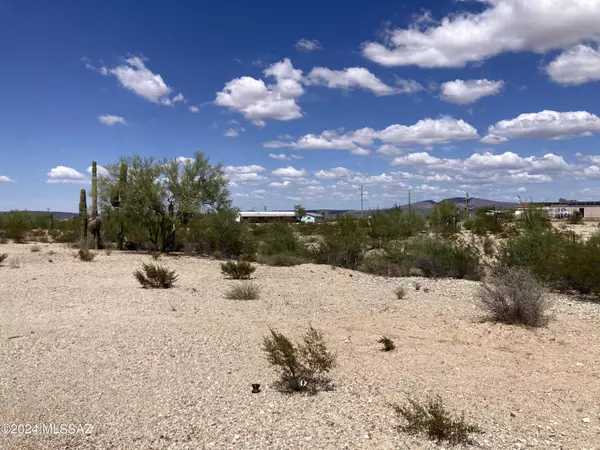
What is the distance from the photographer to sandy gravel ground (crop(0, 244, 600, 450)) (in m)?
5.34

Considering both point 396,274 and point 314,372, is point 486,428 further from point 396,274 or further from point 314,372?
point 396,274

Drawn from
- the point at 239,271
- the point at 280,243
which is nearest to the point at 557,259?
the point at 239,271

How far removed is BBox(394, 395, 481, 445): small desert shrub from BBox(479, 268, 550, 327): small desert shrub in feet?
17.5

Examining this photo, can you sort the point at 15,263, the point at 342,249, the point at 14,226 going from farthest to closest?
1. the point at 14,226
2. the point at 342,249
3. the point at 15,263

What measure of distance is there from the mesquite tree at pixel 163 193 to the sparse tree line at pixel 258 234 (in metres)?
0.05

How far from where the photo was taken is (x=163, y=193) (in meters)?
28.0

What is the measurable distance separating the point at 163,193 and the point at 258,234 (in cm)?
576

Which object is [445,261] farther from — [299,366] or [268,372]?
[299,366]

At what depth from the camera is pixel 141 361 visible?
7828mm

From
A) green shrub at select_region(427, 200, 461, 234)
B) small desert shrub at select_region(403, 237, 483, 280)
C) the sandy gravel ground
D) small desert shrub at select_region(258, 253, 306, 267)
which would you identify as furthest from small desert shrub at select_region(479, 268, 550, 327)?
green shrub at select_region(427, 200, 461, 234)

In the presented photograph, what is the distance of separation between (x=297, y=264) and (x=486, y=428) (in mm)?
17626

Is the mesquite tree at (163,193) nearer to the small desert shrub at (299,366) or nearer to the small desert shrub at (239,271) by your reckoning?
the small desert shrub at (239,271)

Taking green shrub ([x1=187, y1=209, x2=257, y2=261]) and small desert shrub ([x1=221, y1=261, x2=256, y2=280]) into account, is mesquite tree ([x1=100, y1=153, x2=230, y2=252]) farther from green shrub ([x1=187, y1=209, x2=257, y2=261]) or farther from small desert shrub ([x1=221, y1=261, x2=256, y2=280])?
small desert shrub ([x1=221, y1=261, x2=256, y2=280])

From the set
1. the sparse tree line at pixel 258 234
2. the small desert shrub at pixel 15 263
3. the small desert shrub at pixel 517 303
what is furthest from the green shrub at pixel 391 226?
the small desert shrub at pixel 15 263
